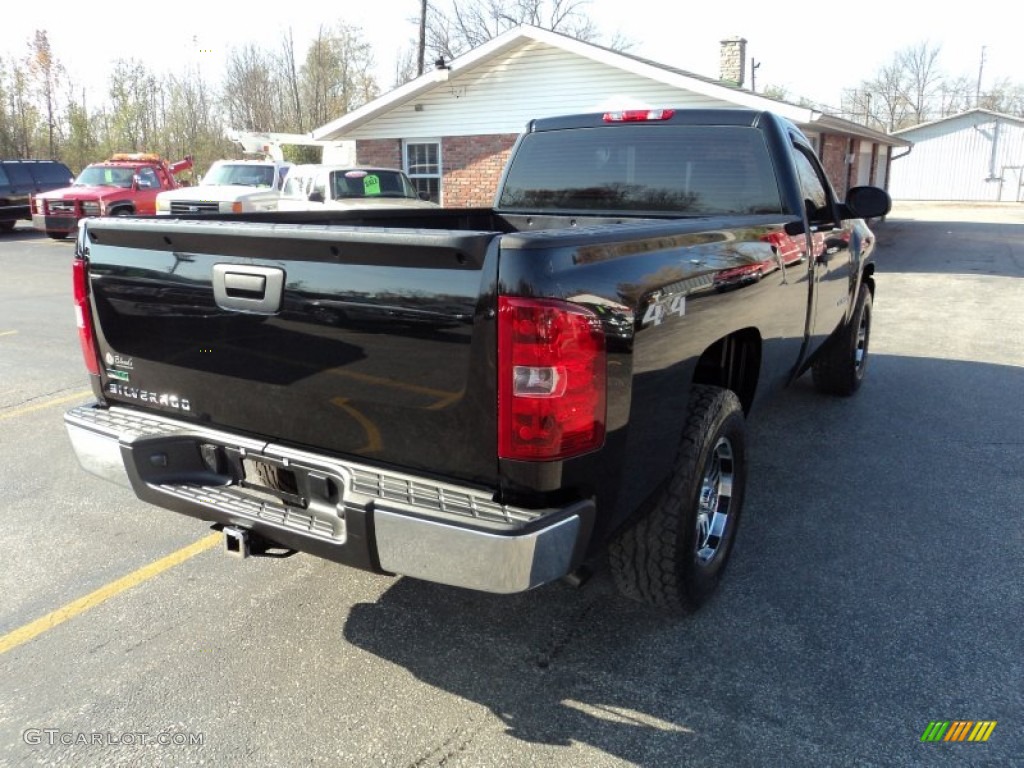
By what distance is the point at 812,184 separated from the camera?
4566 mm

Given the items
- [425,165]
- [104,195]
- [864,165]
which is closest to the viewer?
[104,195]

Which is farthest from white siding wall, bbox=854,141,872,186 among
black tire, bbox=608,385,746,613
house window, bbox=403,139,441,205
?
black tire, bbox=608,385,746,613

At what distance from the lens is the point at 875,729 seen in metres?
2.50

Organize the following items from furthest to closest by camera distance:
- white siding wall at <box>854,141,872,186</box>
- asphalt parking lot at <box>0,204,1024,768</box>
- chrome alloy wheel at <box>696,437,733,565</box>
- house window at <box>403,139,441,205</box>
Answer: white siding wall at <box>854,141,872,186</box>
house window at <box>403,139,441,205</box>
chrome alloy wheel at <box>696,437,733,565</box>
asphalt parking lot at <box>0,204,1024,768</box>

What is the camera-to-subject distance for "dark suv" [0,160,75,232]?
2164 centimetres

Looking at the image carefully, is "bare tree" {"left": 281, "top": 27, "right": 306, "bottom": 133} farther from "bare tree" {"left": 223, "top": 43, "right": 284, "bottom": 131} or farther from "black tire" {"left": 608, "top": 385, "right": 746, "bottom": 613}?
"black tire" {"left": 608, "top": 385, "right": 746, "bottom": 613}

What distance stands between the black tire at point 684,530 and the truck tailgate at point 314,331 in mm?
814

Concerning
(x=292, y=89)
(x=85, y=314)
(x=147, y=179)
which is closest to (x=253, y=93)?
(x=292, y=89)

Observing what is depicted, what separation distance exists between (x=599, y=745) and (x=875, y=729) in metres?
0.87

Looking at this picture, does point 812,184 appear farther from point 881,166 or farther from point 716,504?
point 881,166

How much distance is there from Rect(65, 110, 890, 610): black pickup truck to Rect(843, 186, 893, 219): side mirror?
52.2 inches

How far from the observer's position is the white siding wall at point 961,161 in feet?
148

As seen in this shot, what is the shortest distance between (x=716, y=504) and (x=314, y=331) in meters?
1.83

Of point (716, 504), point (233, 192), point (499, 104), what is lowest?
point (716, 504)
